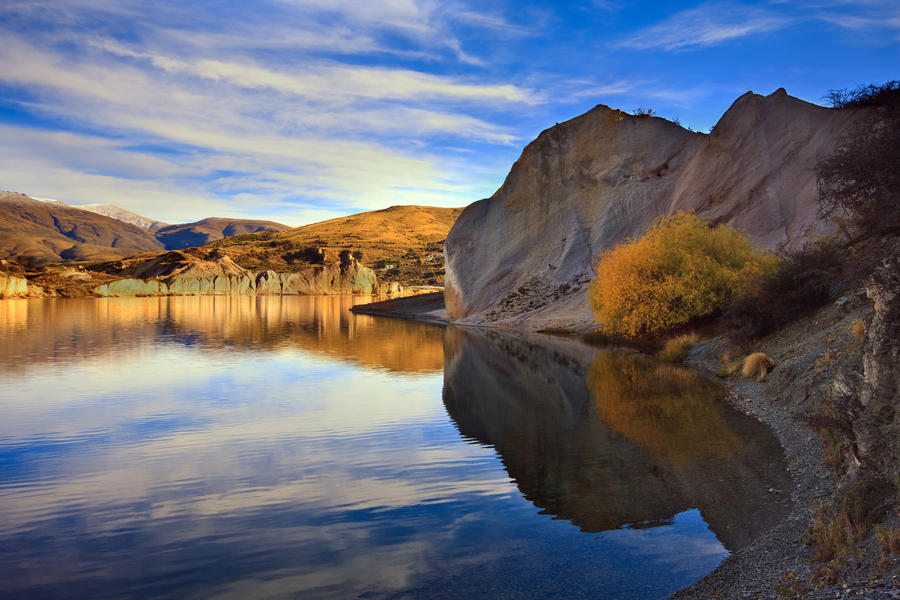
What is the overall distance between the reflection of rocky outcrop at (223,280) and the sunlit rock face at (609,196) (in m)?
72.9

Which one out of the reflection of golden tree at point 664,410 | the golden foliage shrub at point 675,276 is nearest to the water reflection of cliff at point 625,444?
the reflection of golden tree at point 664,410

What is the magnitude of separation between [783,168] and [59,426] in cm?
3557

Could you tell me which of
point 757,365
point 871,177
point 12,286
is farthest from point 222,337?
point 12,286

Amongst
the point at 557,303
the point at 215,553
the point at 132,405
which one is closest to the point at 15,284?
the point at 557,303

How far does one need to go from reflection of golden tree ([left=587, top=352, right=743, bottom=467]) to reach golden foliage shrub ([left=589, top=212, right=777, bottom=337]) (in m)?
4.18

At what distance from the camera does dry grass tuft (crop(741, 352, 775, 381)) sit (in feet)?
65.7

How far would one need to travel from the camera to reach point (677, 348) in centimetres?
2680

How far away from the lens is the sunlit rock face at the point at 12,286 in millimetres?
85812

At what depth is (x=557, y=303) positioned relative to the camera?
4512cm

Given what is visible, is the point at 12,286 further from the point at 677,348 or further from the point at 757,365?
the point at 757,365

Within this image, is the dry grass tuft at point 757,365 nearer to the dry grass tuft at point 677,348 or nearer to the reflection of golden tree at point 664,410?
the reflection of golden tree at point 664,410

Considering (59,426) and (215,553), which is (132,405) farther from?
(215,553)

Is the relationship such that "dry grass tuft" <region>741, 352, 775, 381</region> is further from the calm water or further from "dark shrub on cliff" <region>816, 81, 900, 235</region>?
"dark shrub on cliff" <region>816, 81, 900, 235</region>

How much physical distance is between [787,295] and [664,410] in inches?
351
